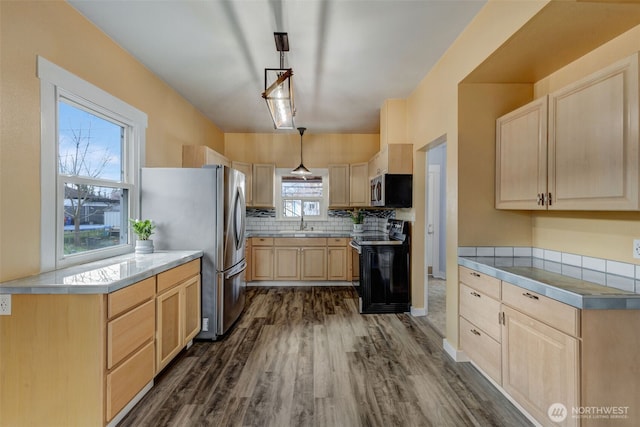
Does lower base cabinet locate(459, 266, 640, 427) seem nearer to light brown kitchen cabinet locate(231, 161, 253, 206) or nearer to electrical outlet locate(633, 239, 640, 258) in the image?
electrical outlet locate(633, 239, 640, 258)

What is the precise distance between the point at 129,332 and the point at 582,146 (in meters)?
2.96

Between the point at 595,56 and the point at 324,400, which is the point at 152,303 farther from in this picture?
the point at 595,56

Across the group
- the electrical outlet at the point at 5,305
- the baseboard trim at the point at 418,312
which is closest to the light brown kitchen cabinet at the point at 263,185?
the baseboard trim at the point at 418,312

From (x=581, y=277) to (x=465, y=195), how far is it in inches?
38.2

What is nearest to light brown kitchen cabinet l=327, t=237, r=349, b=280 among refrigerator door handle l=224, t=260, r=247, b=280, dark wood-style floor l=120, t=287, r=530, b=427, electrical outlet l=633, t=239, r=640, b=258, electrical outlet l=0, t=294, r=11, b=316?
dark wood-style floor l=120, t=287, r=530, b=427

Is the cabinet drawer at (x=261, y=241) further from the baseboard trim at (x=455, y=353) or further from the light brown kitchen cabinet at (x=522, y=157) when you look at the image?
the light brown kitchen cabinet at (x=522, y=157)

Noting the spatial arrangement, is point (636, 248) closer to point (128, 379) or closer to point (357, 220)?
point (128, 379)

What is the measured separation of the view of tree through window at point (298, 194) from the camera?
5.55m

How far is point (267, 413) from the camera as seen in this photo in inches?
73.9

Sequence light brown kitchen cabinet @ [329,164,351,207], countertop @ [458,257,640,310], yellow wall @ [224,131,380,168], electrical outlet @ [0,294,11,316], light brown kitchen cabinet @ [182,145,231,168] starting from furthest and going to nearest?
yellow wall @ [224,131,380,168], light brown kitchen cabinet @ [329,164,351,207], light brown kitchen cabinet @ [182,145,231,168], electrical outlet @ [0,294,11,316], countertop @ [458,257,640,310]

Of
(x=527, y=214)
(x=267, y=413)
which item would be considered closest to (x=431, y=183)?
(x=527, y=214)

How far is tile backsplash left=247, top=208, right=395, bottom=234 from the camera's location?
5488mm

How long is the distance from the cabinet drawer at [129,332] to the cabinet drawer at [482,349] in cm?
244

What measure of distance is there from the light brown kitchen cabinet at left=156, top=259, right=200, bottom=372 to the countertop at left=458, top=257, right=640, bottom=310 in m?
2.42
